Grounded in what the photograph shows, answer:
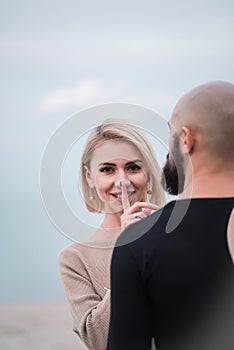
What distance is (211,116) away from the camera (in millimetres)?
1022

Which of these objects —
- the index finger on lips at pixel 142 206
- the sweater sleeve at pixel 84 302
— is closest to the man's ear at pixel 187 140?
the index finger on lips at pixel 142 206

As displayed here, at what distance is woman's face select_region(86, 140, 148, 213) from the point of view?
1334 mm

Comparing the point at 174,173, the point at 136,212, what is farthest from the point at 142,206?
the point at 174,173

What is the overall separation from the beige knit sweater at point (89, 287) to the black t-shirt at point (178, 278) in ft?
0.99

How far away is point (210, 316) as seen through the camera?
98cm

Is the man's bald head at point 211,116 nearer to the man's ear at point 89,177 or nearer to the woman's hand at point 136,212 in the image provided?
the woman's hand at point 136,212

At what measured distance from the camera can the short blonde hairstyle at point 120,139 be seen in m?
1.32

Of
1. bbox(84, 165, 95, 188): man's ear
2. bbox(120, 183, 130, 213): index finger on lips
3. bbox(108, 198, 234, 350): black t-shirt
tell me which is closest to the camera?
bbox(108, 198, 234, 350): black t-shirt

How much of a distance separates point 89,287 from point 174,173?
435 mm

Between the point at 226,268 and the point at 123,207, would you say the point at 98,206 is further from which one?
the point at 226,268

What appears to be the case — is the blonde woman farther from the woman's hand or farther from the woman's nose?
the woman's hand

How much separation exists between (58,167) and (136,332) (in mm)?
349

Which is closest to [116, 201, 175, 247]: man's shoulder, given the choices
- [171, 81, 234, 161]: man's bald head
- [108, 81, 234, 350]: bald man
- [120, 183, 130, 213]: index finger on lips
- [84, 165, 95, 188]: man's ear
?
[108, 81, 234, 350]: bald man

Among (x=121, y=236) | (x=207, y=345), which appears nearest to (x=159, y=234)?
(x=121, y=236)
